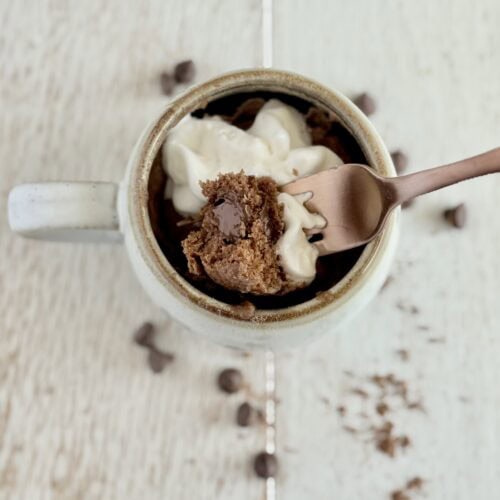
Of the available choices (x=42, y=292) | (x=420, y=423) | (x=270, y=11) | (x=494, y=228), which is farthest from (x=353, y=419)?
(x=270, y=11)

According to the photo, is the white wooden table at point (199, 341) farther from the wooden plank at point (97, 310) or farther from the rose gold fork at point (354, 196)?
the rose gold fork at point (354, 196)

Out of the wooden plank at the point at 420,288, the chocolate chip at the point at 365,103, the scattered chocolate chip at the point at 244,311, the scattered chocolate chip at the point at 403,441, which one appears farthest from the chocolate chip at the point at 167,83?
the scattered chocolate chip at the point at 403,441

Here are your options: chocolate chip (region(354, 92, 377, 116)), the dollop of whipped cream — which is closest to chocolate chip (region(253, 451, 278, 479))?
the dollop of whipped cream

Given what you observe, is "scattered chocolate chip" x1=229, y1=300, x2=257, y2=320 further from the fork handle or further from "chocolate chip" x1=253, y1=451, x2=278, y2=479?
"chocolate chip" x1=253, y1=451, x2=278, y2=479

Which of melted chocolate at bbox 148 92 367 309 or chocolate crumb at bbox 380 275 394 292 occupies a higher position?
melted chocolate at bbox 148 92 367 309

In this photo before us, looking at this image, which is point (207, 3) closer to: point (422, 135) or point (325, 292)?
point (422, 135)

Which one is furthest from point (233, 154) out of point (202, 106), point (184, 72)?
point (184, 72)
